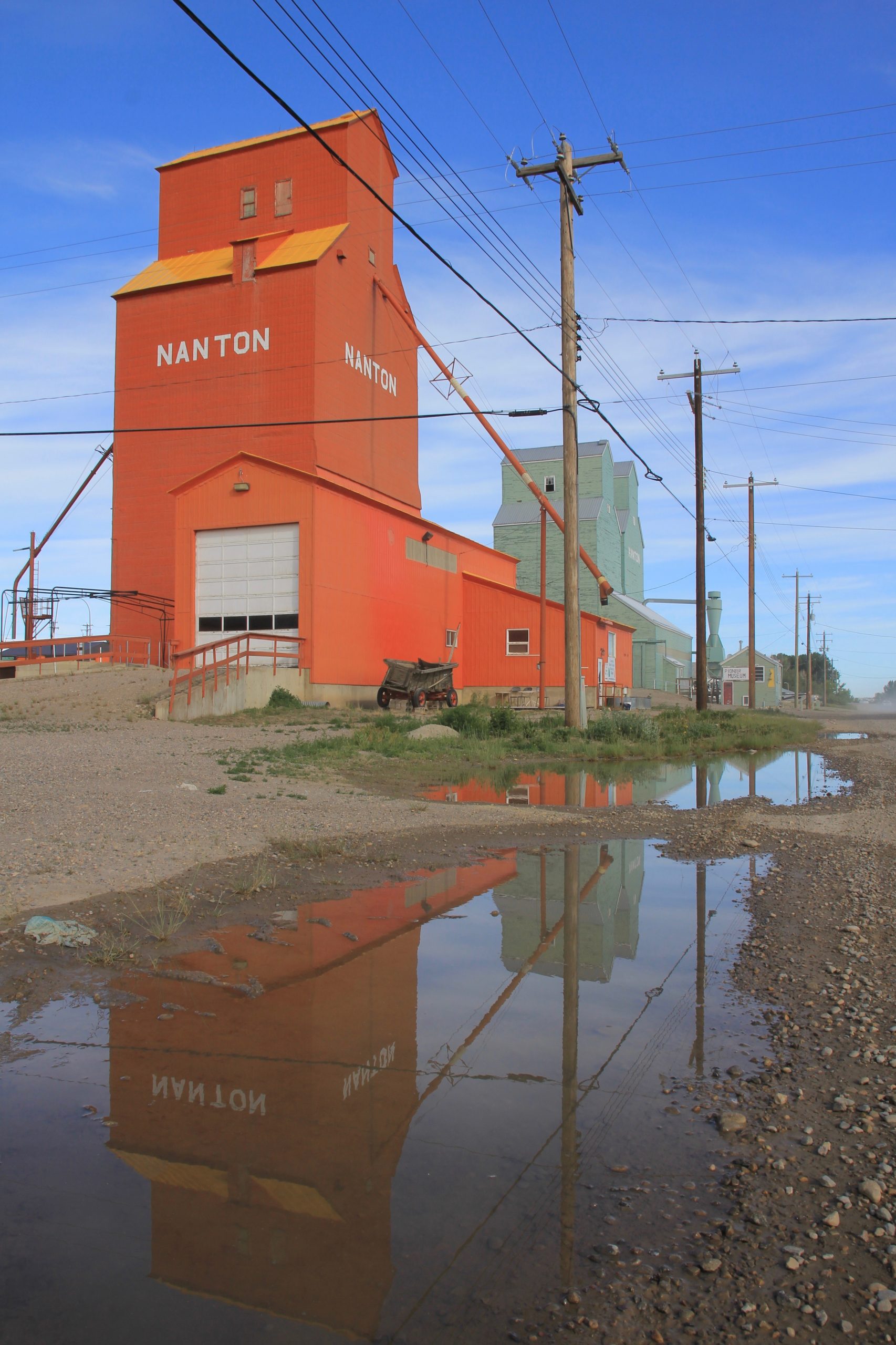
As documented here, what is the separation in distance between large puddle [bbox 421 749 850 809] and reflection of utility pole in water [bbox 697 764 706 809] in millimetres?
17

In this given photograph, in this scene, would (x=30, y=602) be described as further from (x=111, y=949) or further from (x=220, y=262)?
(x=111, y=949)

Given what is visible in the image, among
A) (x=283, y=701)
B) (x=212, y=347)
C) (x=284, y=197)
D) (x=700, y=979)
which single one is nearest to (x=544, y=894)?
(x=700, y=979)

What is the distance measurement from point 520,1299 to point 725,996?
9.93ft

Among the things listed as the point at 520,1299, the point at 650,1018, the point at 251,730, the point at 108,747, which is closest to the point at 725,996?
the point at 650,1018

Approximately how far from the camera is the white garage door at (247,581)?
27734 millimetres

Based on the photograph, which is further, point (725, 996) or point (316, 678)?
point (316, 678)

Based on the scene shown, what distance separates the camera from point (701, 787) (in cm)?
1720

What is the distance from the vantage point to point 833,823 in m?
11.9

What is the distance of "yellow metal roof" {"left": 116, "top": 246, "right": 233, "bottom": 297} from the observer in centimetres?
3397

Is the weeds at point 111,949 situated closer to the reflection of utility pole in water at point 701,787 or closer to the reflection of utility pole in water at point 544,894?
the reflection of utility pole in water at point 544,894

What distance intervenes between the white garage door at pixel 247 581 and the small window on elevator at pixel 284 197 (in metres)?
14.4

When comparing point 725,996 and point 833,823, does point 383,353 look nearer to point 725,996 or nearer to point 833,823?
point 833,823

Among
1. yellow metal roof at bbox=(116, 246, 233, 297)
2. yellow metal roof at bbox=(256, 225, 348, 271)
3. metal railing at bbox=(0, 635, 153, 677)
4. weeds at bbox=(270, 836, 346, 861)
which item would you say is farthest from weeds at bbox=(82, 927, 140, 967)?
yellow metal roof at bbox=(116, 246, 233, 297)

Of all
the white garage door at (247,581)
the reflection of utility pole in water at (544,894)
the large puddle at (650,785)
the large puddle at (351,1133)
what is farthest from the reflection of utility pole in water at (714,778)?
the white garage door at (247,581)
